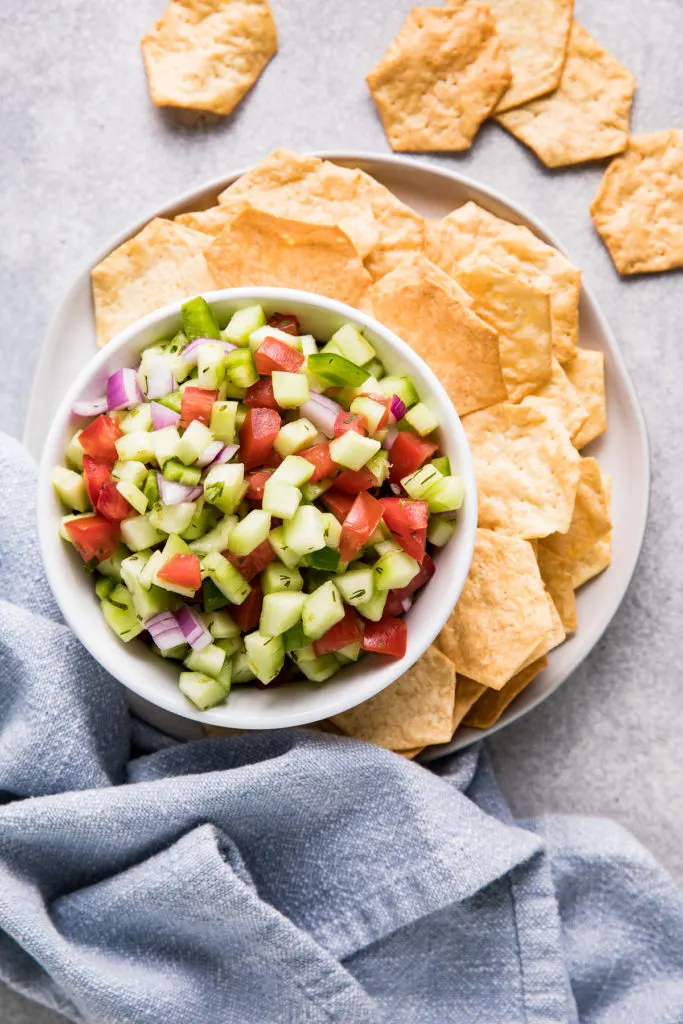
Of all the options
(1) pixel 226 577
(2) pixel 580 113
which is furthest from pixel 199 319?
(2) pixel 580 113

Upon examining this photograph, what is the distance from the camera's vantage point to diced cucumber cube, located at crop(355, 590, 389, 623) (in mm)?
1681

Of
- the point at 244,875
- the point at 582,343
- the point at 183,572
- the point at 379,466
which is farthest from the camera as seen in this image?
the point at 582,343

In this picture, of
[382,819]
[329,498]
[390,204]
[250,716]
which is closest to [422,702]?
[382,819]

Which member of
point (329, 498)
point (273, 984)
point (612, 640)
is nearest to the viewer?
point (329, 498)

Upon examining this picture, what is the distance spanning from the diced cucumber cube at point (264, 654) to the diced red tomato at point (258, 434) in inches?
11.8

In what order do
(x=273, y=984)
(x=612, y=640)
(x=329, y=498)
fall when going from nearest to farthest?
(x=329, y=498) < (x=273, y=984) < (x=612, y=640)

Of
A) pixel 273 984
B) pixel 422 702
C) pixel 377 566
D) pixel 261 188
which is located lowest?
pixel 273 984

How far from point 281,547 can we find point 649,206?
1.19 m

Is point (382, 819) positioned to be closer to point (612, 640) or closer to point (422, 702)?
point (422, 702)

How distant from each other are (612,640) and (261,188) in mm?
1249

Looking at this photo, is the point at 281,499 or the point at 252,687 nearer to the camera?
the point at 281,499

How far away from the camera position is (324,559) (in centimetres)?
162

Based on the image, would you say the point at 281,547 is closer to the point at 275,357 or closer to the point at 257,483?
the point at 257,483

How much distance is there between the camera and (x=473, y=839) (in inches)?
75.7
